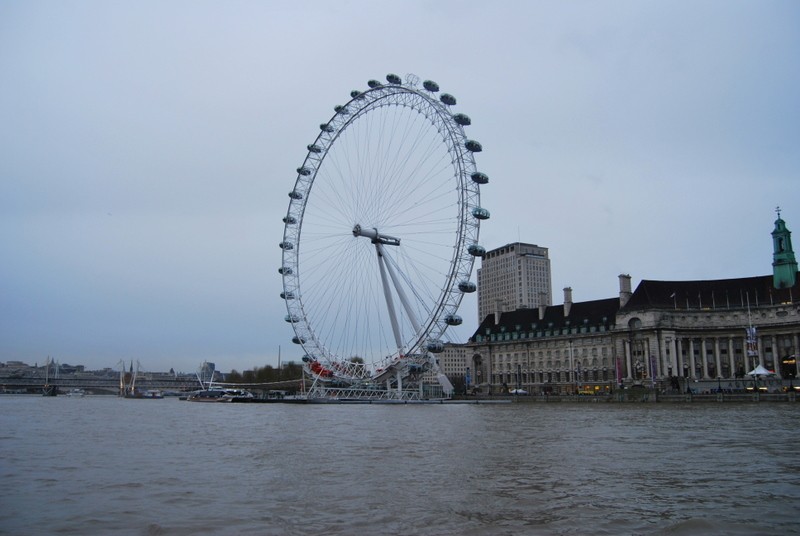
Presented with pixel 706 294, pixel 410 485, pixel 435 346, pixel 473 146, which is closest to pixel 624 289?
pixel 706 294

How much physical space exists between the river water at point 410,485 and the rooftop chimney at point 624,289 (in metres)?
77.7

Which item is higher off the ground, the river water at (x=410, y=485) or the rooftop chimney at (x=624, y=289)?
the rooftop chimney at (x=624, y=289)

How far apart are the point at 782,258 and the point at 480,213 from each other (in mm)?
56281

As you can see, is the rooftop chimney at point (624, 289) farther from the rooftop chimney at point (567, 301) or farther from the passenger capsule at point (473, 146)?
the passenger capsule at point (473, 146)

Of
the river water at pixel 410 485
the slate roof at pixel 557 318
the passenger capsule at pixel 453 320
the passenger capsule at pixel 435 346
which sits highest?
the slate roof at pixel 557 318

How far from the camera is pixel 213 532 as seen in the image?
40.2ft

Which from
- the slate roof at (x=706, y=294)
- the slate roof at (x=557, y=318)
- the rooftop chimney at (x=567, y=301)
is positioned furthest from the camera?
the rooftop chimney at (x=567, y=301)

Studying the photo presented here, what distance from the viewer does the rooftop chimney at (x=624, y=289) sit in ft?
348

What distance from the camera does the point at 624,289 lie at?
351 feet

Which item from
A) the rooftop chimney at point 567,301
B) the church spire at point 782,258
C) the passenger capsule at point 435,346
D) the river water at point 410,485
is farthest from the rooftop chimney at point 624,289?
the river water at point 410,485

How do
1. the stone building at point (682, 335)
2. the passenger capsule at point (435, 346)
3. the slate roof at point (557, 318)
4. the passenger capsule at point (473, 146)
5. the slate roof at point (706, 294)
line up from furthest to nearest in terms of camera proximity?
the slate roof at point (557, 318), the slate roof at point (706, 294), the stone building at point (682, 335), the passenger capsule at point (435, 346), the passenger capsule at point (473, 146)

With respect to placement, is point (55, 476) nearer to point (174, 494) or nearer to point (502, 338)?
point (174, 494)

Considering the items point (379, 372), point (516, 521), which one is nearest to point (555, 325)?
point (379, 372)

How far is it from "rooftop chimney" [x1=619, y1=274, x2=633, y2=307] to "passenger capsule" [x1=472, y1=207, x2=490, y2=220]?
50.1 metres
